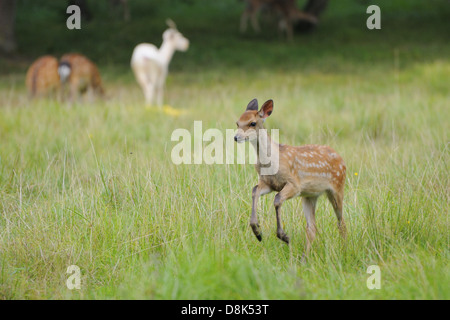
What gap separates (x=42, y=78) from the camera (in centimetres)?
1140

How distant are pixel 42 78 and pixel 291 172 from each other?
8527 millimetres

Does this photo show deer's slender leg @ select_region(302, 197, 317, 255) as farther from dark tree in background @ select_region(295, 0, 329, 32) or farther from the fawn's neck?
dark tree in background @ select_region(295, 0, 329, 32)

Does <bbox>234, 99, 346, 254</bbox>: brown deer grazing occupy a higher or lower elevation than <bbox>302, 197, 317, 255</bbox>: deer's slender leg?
higher

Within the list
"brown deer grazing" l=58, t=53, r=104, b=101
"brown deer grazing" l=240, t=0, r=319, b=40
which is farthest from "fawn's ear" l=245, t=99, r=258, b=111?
"brown deer grazing" l=240, t=0, r=319, b=40

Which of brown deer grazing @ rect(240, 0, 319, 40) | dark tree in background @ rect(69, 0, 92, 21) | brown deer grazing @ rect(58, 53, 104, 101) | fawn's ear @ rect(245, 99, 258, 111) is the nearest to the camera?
fawn's ear @ rect(245, 99, 258, 111)

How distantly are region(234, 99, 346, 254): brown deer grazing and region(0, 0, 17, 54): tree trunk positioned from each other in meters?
15.3

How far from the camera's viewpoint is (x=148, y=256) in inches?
161

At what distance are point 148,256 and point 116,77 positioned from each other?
11.9m

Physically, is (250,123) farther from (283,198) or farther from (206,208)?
(206,208)

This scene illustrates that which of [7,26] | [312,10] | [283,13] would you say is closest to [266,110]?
[7,26]

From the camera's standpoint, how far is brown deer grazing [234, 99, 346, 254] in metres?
3.72
